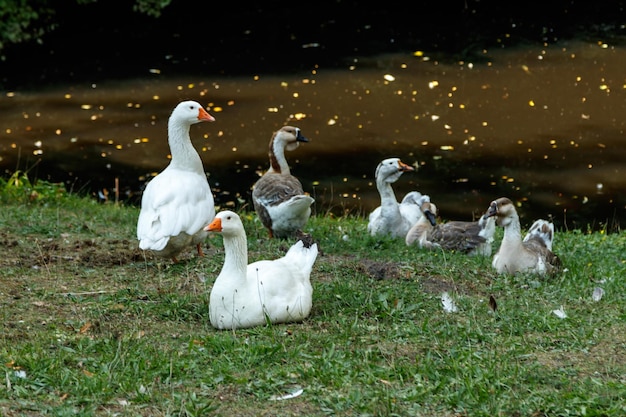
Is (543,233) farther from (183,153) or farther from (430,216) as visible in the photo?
(183,153)

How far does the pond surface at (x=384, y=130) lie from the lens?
14648mm

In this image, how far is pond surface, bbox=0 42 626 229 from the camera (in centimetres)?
1465

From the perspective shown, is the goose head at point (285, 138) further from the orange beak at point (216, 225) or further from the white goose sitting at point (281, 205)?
the orange beak at point (216, 225)

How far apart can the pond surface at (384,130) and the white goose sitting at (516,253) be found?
13.5ft

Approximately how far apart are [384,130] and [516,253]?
9310 millimetres

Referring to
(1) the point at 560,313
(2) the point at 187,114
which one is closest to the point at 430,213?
(2) the point at 187,114

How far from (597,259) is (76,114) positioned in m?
12.5

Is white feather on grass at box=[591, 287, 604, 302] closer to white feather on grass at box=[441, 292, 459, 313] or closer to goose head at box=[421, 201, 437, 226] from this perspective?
white feather on grass at box=[441, 292, 459, 313]

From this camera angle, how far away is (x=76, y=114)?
1928 centimetres

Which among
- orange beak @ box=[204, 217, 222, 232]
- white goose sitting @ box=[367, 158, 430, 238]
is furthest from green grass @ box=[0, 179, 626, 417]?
white goose sitting @ box=[367, 158, 430, 238]

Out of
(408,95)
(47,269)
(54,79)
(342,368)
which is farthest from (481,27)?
(342,368)

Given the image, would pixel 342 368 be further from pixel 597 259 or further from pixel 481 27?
pixel 481 27

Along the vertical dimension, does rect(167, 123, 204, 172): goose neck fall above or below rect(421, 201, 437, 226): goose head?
above

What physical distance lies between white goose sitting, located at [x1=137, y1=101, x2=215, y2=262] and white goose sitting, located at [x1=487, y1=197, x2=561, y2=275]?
256 cm
